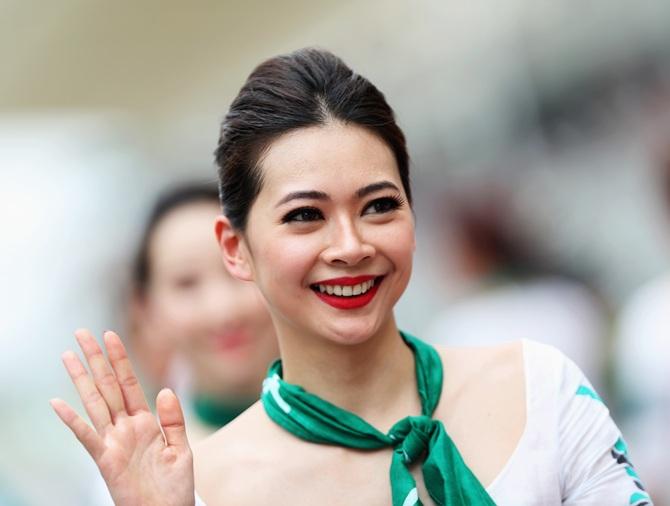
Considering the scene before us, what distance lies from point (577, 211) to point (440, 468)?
3167 mm

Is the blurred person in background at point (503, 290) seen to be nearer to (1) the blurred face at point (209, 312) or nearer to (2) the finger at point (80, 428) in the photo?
(1) the blurred face at point (209, 312)

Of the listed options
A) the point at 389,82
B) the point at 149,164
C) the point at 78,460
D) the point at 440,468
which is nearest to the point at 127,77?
the point at 149,164

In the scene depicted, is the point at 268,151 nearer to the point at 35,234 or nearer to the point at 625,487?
the point at 625,487

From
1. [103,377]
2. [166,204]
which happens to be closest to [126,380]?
[103,377]

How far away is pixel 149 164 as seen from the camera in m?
5.24

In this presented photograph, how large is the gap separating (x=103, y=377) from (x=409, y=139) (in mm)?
3739

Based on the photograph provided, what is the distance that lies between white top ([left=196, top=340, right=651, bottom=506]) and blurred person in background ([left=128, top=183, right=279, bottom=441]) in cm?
119

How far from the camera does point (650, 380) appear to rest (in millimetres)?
3018

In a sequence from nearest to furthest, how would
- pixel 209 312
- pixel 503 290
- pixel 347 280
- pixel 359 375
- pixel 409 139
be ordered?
pixel 347 280, pixel 359 375, pixel 209 312, pixel 503 290, pixel 409 139

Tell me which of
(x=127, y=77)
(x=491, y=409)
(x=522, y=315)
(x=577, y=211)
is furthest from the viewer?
(x=127, y=77)

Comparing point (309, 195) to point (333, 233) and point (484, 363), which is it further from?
point (484, 363)

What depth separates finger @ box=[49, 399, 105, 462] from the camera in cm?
166

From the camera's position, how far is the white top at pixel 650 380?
299cm

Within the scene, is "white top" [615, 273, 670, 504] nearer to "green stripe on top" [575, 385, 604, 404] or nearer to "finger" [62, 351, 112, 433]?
"green stripe on top" [575, 385, 604, 404]
